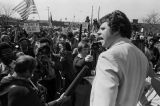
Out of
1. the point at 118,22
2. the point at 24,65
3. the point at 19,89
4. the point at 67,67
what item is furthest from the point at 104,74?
the point at 67,67

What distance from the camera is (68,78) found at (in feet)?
16.2

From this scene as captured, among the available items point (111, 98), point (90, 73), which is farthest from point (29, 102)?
point (90, 73)

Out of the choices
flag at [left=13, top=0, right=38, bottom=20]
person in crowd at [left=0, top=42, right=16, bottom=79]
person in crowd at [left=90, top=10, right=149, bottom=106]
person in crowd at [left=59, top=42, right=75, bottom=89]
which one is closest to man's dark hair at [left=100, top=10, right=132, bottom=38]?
person in crowd at [left=90, top=10, right=149, bottom=106]

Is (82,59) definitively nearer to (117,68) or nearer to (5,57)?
(5,57)

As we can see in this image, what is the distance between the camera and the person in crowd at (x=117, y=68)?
1534 mm

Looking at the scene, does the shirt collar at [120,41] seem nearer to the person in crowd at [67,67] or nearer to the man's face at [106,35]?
Result: the man's face at [106,35]

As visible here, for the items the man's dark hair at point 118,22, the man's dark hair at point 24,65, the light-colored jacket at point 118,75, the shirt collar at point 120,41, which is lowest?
the man's dark hair at point 24,65

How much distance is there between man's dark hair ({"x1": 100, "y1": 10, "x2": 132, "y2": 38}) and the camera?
1759 mm

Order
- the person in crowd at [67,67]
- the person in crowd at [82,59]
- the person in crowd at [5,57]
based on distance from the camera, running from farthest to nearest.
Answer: the person in crowd at [67,67]
the person in crowd at [82,59]
the person in crowd at [5,57]

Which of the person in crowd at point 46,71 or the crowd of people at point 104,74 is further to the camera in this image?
the person in crowd at point 46,71

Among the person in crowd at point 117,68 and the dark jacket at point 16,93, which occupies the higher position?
the person in crowd at point 117,68

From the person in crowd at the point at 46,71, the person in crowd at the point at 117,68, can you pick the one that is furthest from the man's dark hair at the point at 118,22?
the person in crowd at the point at 46,71

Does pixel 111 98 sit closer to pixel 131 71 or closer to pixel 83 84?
pixel 131 71

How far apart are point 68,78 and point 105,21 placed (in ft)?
10.7
